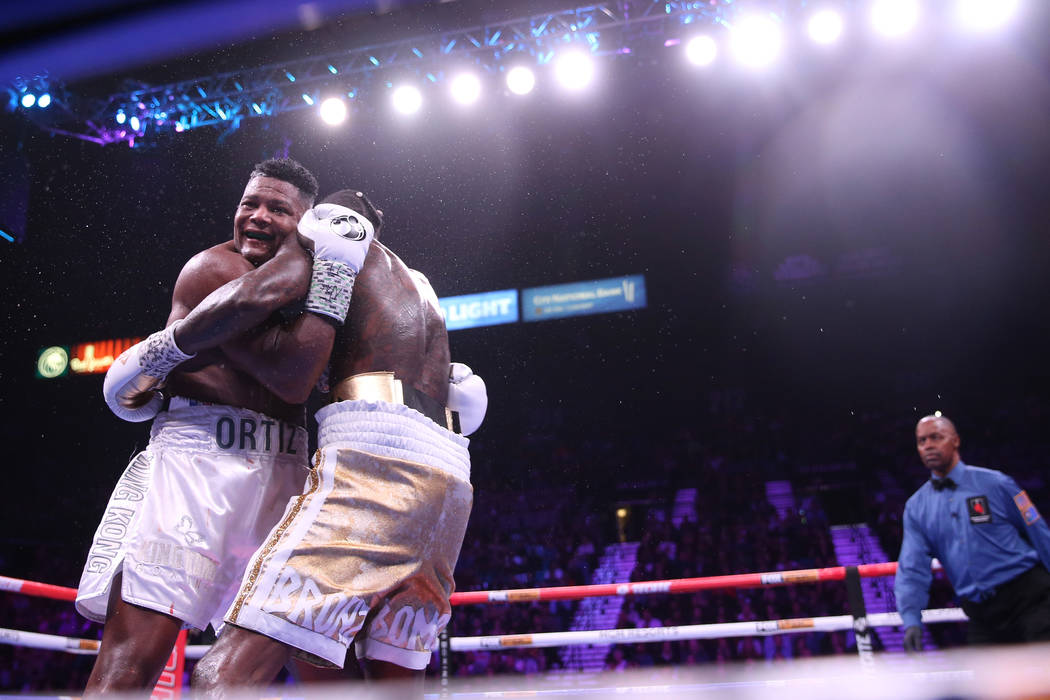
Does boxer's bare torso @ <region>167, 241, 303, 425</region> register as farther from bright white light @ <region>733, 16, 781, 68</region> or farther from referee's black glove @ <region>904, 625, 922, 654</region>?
bright white light @ <region>733, 16, 781, 68</region>

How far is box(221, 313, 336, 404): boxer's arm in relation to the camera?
5.12 ft

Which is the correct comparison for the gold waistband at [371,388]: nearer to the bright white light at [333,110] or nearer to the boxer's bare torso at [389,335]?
the boxer's bare torso at [389,335]

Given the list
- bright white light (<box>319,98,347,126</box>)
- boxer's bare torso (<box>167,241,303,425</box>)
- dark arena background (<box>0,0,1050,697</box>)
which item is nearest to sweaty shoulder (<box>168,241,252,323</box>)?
boxer's bare torso (<box>167,241,303,425</box>)

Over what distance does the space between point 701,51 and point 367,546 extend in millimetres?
6816

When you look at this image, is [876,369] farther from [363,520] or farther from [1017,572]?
[363,520]

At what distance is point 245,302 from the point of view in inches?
59.7

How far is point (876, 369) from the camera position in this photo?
1254cm

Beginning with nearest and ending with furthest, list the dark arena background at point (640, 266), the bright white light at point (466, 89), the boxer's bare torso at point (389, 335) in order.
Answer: the boxer's bare torso at point (389, 335), the dark arena background at point (640, 266), the bright white light at point (466, 89)

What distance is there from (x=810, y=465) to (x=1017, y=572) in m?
8.26

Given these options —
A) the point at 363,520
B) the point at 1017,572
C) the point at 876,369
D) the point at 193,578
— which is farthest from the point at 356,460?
the point at 876,369

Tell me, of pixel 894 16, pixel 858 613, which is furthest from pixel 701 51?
pixel 858 613

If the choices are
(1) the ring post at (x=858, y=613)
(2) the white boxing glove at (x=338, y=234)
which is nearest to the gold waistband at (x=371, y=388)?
(2) the white boxing glove at (x=338, y=234)

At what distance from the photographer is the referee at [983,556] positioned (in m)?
3.27

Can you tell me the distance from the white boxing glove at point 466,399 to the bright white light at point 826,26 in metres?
6.12
